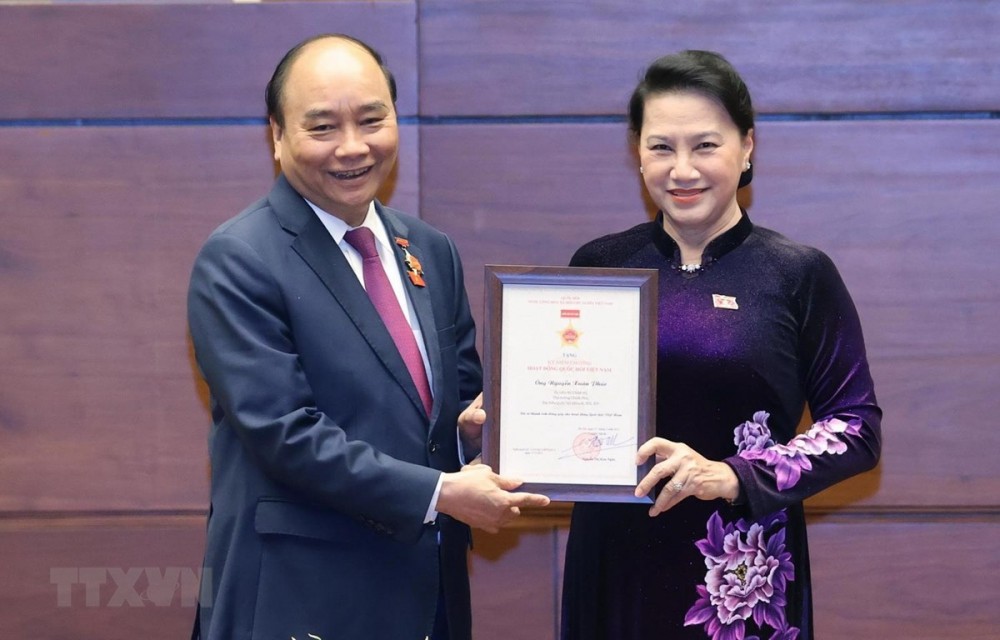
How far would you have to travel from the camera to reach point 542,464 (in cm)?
179

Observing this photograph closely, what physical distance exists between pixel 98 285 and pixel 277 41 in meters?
0.71

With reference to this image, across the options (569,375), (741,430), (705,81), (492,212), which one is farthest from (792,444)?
(492,212)

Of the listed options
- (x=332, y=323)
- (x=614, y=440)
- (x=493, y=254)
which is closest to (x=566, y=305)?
(x=614, y=440)

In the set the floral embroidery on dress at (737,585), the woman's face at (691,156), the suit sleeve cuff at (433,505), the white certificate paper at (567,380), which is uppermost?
the woman's face at (691,156)

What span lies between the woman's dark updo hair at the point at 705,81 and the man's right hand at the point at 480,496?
722 millimetres

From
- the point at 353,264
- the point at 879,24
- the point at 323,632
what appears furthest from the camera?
the point at 879,24

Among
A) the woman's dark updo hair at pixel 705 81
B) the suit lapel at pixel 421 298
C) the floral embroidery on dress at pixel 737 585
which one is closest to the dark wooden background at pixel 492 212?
the suit lapel at pixel 421 298

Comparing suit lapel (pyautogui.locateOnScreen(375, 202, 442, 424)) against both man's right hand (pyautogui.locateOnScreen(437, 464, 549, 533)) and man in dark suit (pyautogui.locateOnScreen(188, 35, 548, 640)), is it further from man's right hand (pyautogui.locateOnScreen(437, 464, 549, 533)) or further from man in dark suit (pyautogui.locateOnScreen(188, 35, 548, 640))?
man's right hand (pyautogui.locateOnScreen(437, 464, 549, 533))

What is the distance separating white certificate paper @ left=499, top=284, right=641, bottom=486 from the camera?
5.87 feet

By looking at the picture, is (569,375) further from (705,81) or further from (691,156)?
(705,81)

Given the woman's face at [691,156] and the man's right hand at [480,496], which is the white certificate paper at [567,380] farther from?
the woman's face at [691,156]

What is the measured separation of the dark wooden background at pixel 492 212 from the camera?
8.16 ft

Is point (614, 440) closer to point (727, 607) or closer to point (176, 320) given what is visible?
point (727, 607)

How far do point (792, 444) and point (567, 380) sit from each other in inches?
16.0
